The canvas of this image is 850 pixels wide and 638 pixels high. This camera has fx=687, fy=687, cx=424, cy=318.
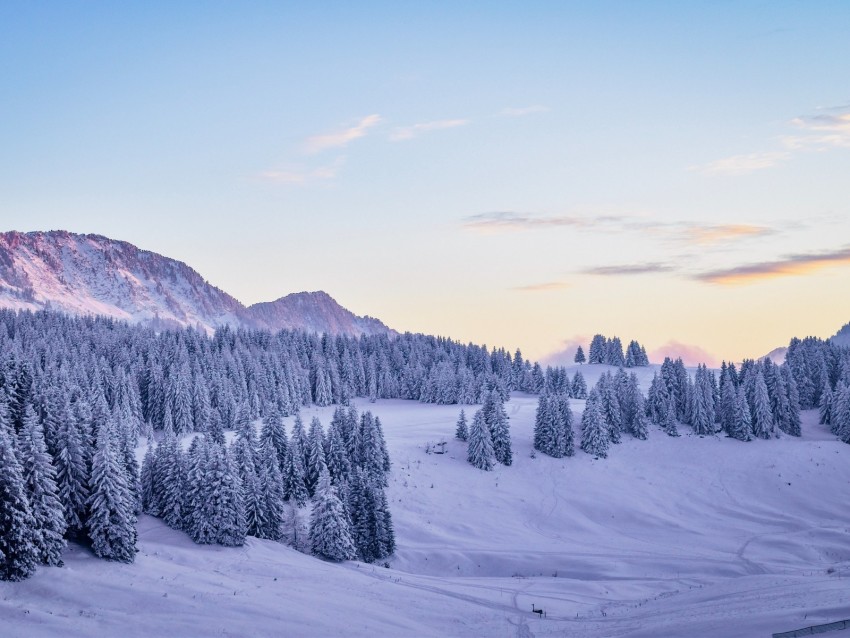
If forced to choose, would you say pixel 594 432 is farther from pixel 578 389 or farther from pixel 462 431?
pixel 578 389

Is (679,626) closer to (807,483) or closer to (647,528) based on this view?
(647,528)

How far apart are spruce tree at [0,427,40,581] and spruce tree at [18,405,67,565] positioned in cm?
88

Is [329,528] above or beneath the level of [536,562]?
above

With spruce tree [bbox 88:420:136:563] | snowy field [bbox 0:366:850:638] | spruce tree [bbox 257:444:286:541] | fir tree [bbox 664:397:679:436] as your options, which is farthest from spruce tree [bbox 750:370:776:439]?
spruce tree [bbox 88:420:136:563]

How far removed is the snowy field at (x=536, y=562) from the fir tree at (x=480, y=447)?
1701mm

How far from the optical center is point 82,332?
16175 cm

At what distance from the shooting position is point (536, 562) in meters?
63.8

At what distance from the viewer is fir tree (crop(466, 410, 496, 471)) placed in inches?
3546

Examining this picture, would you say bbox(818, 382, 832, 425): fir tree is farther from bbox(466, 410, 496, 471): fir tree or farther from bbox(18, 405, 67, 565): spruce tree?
bbox(18, 405, 67, 565): spruce tree

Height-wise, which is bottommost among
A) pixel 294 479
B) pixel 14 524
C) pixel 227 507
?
pixel 294 479

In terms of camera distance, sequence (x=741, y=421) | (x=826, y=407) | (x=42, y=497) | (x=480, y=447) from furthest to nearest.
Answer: (x=826, y=407) < (x=741, y=421) < (x=480, y=447) < (x=42, y=497)

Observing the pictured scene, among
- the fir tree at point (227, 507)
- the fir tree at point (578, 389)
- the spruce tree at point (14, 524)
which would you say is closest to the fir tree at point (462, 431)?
the fir tree at point (227, 507)

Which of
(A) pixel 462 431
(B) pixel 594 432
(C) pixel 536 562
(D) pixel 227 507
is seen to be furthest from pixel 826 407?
(D) pixel 227 507

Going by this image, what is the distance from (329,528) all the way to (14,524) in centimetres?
2722
